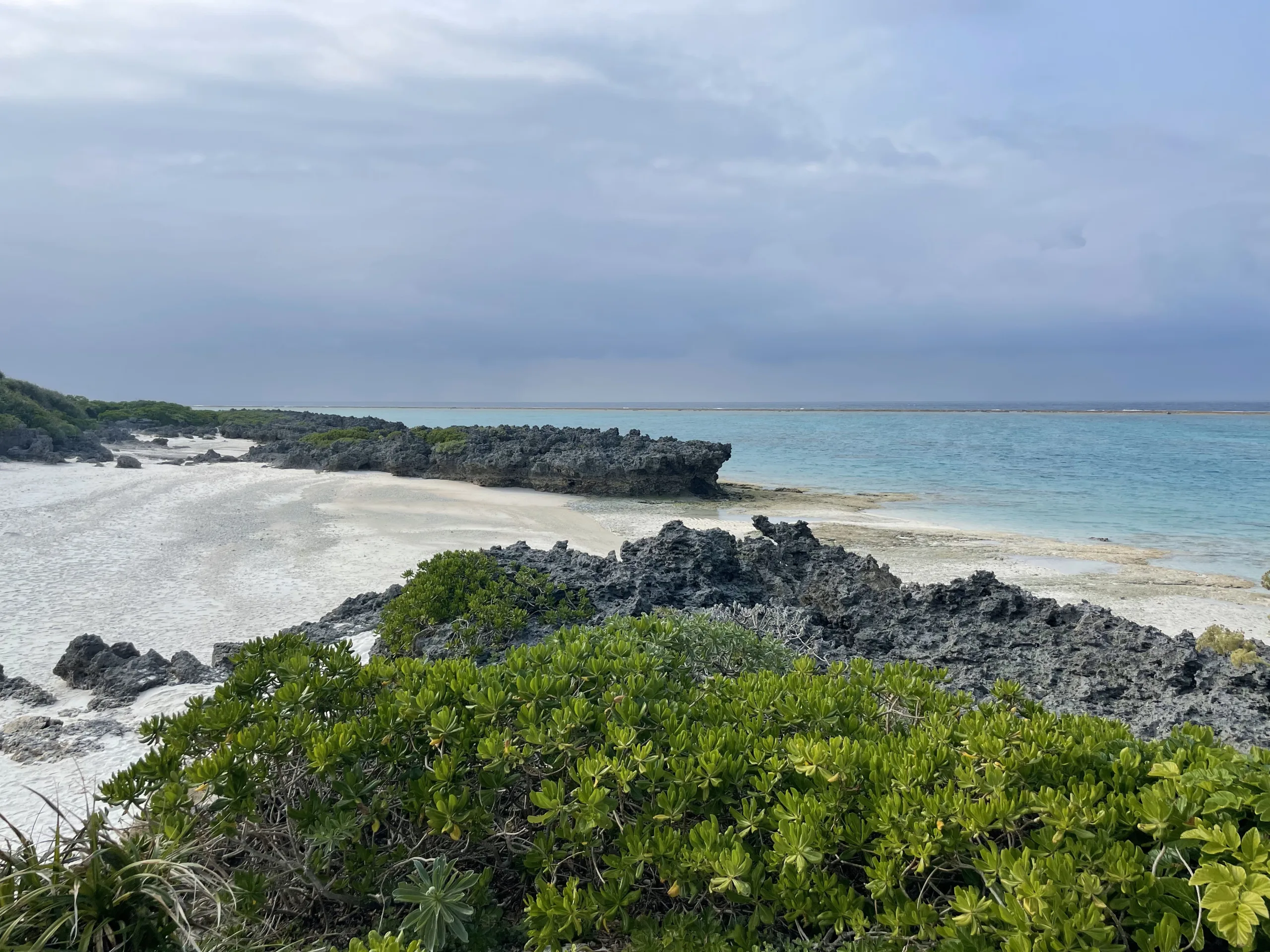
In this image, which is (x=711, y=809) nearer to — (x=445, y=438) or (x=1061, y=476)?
(x=445, y=438)

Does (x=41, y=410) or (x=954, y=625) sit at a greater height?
(x=41, y=410)

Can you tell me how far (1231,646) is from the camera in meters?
8.11

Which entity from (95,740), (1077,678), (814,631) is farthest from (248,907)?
(1077,678)

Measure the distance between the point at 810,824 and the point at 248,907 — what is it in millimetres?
2091

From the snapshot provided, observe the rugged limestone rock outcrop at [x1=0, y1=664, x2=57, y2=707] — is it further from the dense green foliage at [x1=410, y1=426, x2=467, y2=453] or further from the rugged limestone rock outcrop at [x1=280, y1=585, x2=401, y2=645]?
the dense green foliage at [x1=410, y1=426, x2=467, y2=453]

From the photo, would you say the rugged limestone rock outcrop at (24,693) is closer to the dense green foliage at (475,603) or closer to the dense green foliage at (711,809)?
the dense green foliage at (475,603)

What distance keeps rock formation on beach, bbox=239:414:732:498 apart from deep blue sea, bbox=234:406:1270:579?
5.58 m

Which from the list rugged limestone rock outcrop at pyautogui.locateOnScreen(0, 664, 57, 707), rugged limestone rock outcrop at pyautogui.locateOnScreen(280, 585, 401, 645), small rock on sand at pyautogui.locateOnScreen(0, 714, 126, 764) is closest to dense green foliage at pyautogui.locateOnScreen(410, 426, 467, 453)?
rugged limestone rock outcrop at pyautogui.locateOnScreen(280, 585, 401, 645)

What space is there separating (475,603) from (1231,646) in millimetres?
8250

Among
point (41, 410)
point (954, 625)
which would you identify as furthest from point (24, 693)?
point (41, 410)

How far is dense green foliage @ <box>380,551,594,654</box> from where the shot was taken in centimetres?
693

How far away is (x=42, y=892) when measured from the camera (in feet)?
8.27

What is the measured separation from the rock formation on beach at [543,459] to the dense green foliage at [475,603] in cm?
1933

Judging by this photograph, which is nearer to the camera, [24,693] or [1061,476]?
[24,693]
